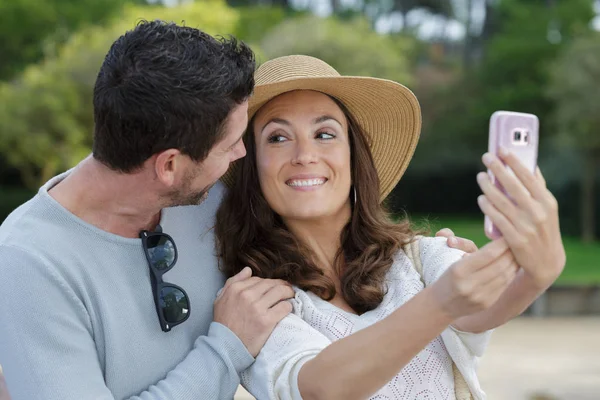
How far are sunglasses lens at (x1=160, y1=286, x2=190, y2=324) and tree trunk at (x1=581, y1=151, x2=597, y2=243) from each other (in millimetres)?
16069

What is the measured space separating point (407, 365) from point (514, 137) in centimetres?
84

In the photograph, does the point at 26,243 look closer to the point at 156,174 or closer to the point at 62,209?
the point at 62,209

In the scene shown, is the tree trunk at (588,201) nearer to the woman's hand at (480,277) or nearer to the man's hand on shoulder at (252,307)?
the man's hand on shoulder at (252,307)

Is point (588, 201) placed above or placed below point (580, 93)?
below

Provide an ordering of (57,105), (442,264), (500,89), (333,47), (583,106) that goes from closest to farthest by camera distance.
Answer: (442,264), (57,105), (583,106), (333,47), (500,89)

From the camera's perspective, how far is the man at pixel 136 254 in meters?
1.98

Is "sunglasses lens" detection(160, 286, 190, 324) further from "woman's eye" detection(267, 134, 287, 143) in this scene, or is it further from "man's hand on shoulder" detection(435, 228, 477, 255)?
"man's hand on shoulder" detection(435, 228, 477, 255)

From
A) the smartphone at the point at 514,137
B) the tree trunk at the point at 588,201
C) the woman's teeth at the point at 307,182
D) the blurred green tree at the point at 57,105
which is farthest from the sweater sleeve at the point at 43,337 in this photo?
the tree trunk at the point at 588,201

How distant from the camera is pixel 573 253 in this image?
→ 1509 centimetres

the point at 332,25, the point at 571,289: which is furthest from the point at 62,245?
the point at 332,25

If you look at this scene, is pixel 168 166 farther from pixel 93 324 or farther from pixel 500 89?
pixel 500 89

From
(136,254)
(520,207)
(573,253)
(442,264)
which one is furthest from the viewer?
(573,253)

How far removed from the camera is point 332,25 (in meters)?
19.0

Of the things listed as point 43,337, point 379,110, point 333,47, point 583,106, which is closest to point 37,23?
point 333,47
